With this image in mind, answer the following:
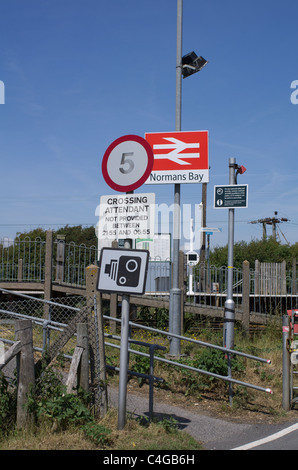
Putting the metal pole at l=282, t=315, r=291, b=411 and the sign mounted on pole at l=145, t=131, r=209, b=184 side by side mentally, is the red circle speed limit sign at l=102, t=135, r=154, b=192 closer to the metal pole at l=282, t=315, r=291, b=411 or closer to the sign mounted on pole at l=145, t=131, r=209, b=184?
the metal pole at l=282, t=315, r=291, b=411

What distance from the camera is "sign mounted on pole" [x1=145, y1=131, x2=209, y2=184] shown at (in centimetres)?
967

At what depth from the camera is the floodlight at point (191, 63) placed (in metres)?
9.84

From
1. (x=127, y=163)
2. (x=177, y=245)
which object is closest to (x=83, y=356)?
(x=127, y=163)

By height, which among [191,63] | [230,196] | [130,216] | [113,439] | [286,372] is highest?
[191,63]

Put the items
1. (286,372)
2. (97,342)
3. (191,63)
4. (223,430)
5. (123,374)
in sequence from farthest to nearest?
1. (191,63)
2. (286,372)
3. (223,430)
4. (97,342)
5. (123,374)

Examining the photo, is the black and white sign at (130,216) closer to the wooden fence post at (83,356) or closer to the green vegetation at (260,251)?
the wooden fence post at (83,356)

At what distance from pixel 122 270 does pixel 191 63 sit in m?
5.86

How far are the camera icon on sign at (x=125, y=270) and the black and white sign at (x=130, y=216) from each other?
250mm

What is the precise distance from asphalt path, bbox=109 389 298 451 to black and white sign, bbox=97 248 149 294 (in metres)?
1.68

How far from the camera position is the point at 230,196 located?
8.45 metres

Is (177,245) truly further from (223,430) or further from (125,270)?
(125,270)
